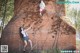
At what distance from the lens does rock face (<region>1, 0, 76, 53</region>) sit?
5.78 feet

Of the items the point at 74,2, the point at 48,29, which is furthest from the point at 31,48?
the point at 74,2

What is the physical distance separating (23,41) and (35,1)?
12.3 inches

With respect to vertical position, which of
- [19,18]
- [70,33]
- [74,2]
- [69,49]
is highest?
[74,2]

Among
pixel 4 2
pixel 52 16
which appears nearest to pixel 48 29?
pixel 52 16

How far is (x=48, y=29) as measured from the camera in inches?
70.0

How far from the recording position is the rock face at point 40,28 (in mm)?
1763

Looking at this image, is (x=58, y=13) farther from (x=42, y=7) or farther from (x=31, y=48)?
(x=31, y=48)

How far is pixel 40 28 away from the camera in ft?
5.83

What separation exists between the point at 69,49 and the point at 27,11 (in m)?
0.42

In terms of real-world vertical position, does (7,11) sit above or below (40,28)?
above

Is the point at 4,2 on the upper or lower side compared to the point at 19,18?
upper

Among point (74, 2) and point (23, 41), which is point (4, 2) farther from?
point (74, 2)

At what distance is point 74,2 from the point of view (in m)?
1.79

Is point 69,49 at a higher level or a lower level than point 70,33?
lower
